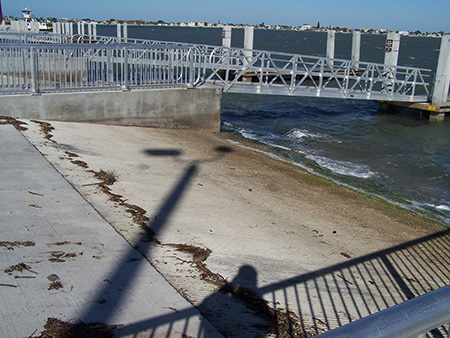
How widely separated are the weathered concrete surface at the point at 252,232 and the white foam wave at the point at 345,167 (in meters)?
1.92

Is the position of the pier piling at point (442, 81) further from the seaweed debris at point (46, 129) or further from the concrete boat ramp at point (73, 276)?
the concrete boat ramp at point (73, 276)

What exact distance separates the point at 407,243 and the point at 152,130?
7.75 meters

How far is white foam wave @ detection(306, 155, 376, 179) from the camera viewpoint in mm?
13492

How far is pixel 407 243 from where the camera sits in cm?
817

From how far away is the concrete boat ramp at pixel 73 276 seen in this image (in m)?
4.04

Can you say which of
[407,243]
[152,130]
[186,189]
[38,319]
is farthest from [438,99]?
[38,319]

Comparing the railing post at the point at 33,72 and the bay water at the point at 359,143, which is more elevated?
the railing post at the point at 33,72

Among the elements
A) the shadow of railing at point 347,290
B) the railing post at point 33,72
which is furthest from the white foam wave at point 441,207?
the railing post at point 33,72

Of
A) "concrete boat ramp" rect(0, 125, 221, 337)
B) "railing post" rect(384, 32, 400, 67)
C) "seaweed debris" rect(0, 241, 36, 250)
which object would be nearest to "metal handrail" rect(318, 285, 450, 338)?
"concrete boat ramp" rect(0, 125, 221, 337)

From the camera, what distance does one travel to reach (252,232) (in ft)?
22.9

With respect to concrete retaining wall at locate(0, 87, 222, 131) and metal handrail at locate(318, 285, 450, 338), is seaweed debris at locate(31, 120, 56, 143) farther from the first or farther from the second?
metal handrail at locate(318, 285, 450, 338)

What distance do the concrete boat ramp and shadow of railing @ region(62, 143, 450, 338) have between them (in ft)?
0.06

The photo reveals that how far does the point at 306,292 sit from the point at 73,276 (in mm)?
2467

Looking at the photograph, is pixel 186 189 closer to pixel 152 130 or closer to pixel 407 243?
pixel 407 243
